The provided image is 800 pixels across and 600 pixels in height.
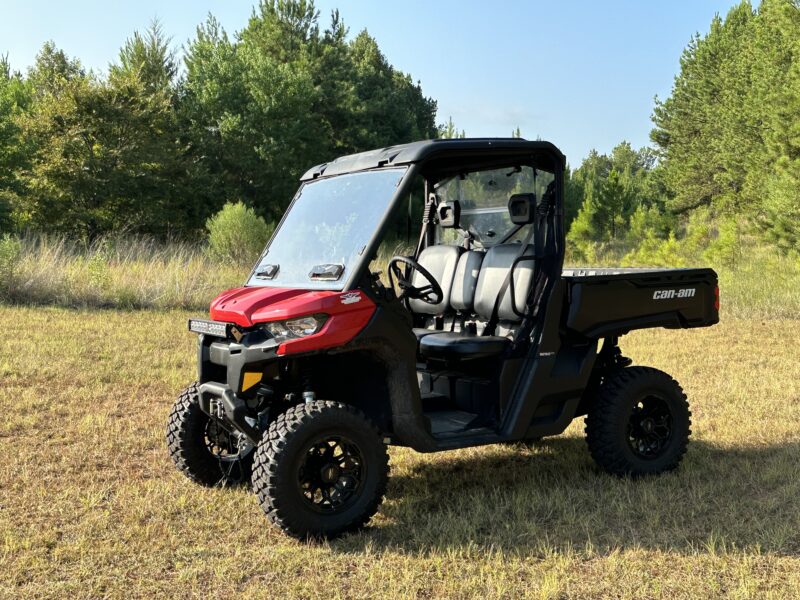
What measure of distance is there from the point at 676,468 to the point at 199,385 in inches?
120

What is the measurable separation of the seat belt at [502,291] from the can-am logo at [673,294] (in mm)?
890

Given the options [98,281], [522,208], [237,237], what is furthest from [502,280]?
[237,237]

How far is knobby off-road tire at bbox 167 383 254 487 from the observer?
489cm

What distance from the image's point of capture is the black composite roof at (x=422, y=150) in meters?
4.44

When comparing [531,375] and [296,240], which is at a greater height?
[296,240]

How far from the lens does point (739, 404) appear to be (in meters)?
7.28

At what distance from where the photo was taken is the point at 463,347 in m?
4.79

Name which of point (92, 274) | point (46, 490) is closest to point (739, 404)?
point (46, 490)

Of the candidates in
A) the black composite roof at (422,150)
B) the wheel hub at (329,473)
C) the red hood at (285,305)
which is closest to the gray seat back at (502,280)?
the black composite roof at (422,150)

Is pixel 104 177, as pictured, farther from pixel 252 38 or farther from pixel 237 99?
pixel 252 38

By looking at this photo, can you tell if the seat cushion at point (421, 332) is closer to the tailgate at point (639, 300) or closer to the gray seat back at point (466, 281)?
the gray seat back at point (466, 281)

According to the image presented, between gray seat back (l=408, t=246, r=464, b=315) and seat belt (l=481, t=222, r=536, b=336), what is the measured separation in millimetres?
427

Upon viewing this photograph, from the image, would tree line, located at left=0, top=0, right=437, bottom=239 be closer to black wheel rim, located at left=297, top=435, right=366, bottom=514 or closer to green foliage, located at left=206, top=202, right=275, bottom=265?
green foliage, located at left=206, top=202, right=275, bottom=265

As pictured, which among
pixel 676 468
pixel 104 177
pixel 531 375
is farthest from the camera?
pixel 104 177
